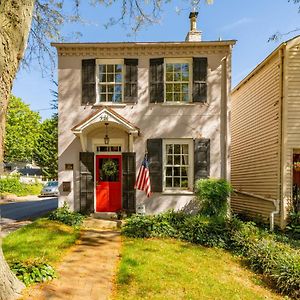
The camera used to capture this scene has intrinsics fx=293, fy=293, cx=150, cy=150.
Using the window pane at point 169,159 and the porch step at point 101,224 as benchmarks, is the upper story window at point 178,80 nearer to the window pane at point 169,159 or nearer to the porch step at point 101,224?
the window pane at point 169,159

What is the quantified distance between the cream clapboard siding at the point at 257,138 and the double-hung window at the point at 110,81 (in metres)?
5.78

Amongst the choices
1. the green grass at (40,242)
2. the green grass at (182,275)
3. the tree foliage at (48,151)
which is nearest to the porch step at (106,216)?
the green grass at (40,242)

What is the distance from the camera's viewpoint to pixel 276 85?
10.8m

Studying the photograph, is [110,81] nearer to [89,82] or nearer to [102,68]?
[102,68]

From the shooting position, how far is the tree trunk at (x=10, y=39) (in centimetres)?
397

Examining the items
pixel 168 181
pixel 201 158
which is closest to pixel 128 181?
pixel 168 181

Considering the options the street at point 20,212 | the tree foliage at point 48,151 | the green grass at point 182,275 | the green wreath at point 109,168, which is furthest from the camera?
the tree foliage at point 48,151

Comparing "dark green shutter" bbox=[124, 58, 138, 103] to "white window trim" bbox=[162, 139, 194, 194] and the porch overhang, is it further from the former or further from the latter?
"white window trim" bbox=[162, 139, 194, 194]

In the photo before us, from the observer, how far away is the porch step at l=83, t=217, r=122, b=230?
9.84 m

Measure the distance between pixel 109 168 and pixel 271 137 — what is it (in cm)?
629

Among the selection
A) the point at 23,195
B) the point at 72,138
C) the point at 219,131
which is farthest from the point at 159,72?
the point at 23,195

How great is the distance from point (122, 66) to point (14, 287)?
28.2ft

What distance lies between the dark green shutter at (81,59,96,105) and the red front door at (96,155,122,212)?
2.21m

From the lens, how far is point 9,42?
4.05 m
